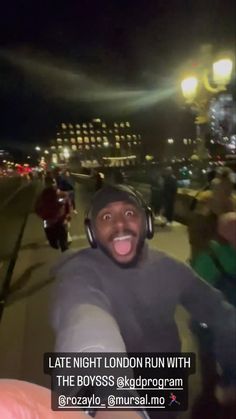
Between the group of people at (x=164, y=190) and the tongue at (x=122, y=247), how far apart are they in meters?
10.9

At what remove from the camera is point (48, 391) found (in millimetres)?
1458

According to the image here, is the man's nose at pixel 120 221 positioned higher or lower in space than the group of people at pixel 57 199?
higher

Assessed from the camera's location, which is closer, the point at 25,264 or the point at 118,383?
the point at 118,383

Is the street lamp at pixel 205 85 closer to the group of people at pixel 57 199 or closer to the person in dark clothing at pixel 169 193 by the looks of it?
the person in dark clothing at pixel 169 193

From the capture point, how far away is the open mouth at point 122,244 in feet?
6.44

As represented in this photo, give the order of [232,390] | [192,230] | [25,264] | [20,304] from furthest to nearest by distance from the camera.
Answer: [25,264], [20,304], [192,230], [232,390]

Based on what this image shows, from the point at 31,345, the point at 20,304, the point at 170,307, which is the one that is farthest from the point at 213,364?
the point at 20,304

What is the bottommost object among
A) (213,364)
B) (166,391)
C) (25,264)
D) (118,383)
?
(25,264)

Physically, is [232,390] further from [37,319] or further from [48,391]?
[37,319]

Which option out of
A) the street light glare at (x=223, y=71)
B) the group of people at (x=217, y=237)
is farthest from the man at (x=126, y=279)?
the street light glare at (x=223, y=71)

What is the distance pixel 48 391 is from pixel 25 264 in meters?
9.49

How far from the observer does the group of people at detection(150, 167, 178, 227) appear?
13344 mm

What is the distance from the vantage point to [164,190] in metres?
14.7

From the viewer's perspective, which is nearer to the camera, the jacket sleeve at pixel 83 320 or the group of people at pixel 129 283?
the jacket sleeve at pixel 83 320
